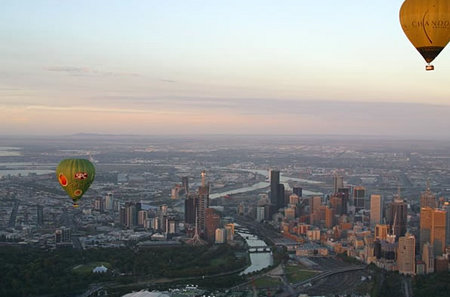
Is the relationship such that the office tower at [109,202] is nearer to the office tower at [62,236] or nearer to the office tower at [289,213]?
the office tower at [289,213]

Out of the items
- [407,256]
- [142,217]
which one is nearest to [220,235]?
[142,217]

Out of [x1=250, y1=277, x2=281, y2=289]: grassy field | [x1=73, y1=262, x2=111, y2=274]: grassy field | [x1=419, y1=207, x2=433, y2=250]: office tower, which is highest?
[x1=419, y1=207, x2=433, y2=250]: office tower

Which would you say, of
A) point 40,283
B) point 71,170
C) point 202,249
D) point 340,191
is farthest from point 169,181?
point 71,170

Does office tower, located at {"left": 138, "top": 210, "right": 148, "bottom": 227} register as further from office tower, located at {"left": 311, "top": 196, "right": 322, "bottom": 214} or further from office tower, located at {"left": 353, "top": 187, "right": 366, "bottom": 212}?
office tower, located at {"left": 353, "top": 187, "right": 366, "bottom": 212}

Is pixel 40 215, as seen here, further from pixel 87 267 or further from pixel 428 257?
pixel 428 257

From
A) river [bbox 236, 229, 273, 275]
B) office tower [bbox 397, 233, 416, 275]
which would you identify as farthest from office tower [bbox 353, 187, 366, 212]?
office tower [bbox 397, 233, 416, 275]

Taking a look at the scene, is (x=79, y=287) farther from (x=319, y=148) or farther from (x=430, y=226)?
(x=319, y=148)

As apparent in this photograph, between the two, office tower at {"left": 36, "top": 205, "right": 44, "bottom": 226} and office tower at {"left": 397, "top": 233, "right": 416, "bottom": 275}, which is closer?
office tower at {"left": 397, "top": 233, "right": 416, "bottom": 275}
